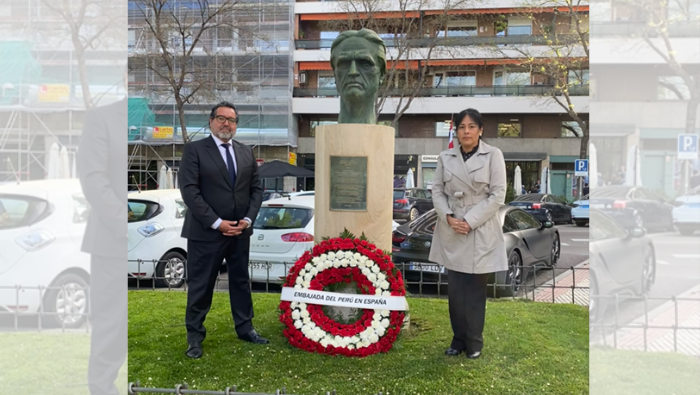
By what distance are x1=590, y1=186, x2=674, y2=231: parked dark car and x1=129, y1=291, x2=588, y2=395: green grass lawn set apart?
2241 millimetres

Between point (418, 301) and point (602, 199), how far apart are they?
5084mm

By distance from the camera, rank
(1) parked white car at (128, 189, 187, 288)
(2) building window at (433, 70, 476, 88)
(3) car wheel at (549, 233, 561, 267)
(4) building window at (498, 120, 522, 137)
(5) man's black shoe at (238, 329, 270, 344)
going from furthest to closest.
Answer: (4) building window at (498, 120, 522, 137), (2) building window at (433, 70, 476, 88), (3) car wheel at (549, 233, 561, 267), (1) parked white car at (128, 189, 187, 288), (5) man's black shoe at (238, 329, 270, 344)

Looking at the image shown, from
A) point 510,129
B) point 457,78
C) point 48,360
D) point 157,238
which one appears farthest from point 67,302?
point 510,129

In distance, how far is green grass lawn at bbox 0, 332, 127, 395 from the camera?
1852 mm

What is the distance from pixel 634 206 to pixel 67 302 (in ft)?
6.81

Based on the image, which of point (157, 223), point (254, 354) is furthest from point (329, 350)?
point (157, 223)

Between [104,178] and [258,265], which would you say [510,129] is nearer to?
[258,265]

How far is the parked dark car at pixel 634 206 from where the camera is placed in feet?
6.08

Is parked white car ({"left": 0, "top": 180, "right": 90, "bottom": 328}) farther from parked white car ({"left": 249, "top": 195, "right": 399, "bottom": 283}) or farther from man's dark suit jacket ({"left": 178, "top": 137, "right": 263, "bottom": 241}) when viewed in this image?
parked white car ({"left": 249, "top": 195, "right": 399, "bottom": 283})

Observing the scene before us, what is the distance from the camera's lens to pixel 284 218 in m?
7.94

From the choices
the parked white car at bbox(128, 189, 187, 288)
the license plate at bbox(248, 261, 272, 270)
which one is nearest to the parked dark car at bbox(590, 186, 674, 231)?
the license plate at bbox(248, 261, 272, 270)

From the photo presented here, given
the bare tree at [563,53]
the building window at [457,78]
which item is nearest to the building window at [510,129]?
the bare tree at [563,53]

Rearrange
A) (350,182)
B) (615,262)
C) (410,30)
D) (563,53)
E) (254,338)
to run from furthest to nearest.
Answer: (410,30) → (563,53) → (350,182) → (254,338) → (615,262)

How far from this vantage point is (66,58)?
5.96ft
